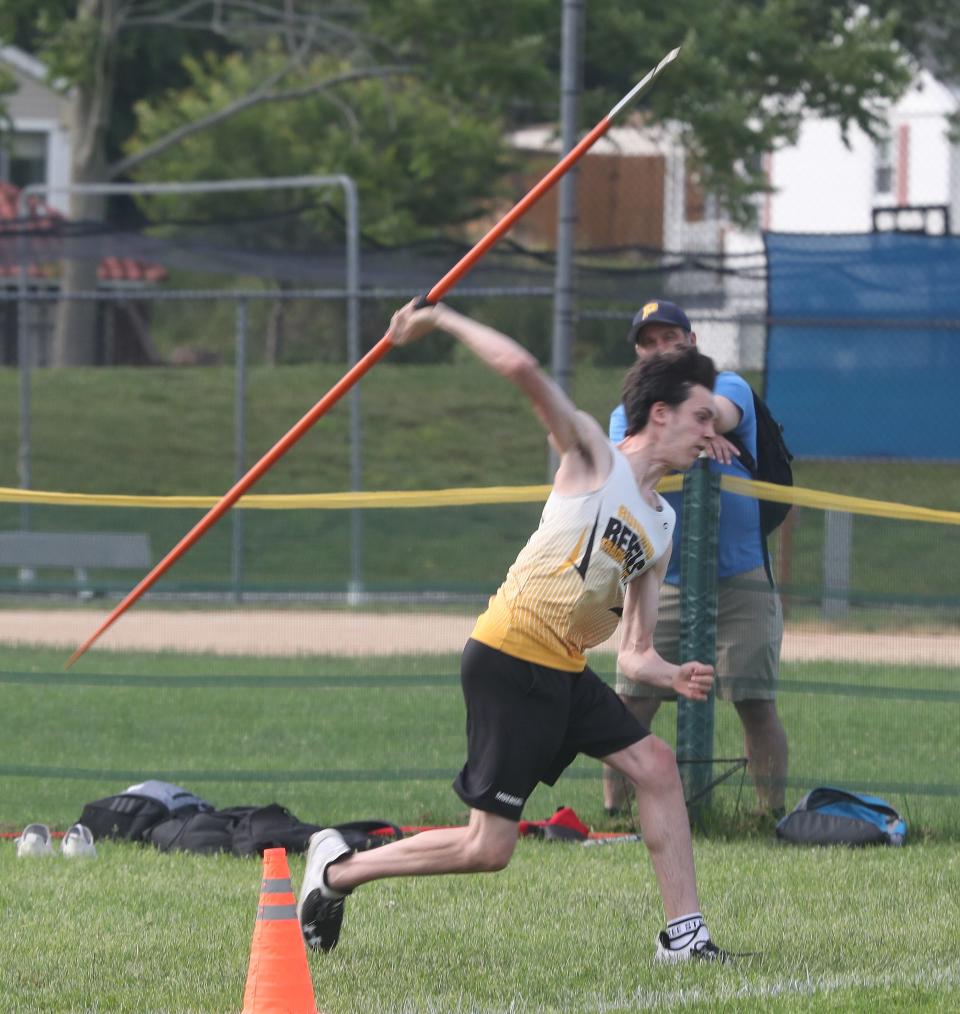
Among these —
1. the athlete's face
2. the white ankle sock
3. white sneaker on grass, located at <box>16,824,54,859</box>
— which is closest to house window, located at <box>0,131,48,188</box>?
white sneaker on grass, located at <box>16,824,54,859</box>

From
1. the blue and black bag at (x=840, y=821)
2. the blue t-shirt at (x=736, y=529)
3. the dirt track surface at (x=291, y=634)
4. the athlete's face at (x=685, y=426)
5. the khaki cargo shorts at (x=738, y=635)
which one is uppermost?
the athlete's face at (x=685, y=426)

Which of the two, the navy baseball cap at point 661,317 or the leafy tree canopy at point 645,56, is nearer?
the navy baseball cap at point 661,317

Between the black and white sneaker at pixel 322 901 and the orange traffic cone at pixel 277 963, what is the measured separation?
29.0 inches

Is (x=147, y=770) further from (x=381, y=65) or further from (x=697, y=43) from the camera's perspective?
(x=381, y=65)

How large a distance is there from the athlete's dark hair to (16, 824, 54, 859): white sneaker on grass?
3.21m

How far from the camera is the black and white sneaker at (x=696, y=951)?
215 inches

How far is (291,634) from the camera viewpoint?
13.2 m

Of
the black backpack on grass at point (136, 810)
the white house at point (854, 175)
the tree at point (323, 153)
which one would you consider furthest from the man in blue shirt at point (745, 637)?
the white house at point (854, 175)

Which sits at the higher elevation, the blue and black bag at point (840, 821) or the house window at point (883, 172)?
the house window at point (883, 172)

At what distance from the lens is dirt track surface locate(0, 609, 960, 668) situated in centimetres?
959

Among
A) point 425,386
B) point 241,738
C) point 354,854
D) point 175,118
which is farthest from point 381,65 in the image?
point 354,854

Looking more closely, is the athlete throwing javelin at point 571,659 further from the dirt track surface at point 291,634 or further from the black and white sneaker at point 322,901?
the dirt track surface at point 291,634

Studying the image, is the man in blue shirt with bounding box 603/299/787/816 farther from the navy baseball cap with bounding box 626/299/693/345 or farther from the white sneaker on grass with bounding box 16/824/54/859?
the white sneaker on grass with bounding box 16/824/54/859

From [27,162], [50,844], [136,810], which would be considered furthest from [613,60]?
[27,162]
